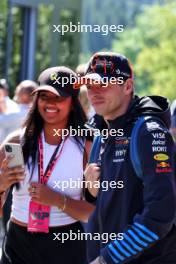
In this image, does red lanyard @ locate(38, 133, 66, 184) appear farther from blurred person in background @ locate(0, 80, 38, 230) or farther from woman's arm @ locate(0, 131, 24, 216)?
blurred person in background @ locate(0, 80, 38, 230)

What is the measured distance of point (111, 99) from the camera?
3.25 meters

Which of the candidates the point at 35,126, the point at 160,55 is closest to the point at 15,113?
the point at 35,126

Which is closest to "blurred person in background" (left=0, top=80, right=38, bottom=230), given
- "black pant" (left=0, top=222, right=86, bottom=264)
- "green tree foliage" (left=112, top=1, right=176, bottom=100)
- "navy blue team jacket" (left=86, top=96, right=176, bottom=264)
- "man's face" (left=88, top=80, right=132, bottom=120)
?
"black pant" (left=0, top=222, right=86, bottom=264)

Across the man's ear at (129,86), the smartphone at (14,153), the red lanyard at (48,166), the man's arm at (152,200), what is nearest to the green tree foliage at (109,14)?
the red lanyard at (48,166)

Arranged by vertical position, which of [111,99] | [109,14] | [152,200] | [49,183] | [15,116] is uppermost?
[109,14]

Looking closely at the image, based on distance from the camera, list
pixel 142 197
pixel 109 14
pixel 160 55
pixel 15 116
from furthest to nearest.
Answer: pixel 109 14 → pixel 160 55 → pixel 15 116 → pixel 142 197

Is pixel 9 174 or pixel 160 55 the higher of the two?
pixel 160 55

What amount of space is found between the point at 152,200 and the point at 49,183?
1502mm

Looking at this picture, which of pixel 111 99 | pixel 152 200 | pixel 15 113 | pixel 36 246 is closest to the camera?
pixel 152 200

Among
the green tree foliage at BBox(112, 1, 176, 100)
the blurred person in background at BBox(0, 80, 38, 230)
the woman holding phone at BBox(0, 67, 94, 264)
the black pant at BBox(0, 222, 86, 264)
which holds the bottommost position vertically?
the black pant at BBox(0, 222, 86, 264)

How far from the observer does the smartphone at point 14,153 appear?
160 inches

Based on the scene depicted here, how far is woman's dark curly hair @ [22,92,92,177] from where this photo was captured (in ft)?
14.3

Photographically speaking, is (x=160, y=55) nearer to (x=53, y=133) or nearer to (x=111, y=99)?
(x=53, y=133)

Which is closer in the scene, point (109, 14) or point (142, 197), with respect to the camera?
point (142, 197)
